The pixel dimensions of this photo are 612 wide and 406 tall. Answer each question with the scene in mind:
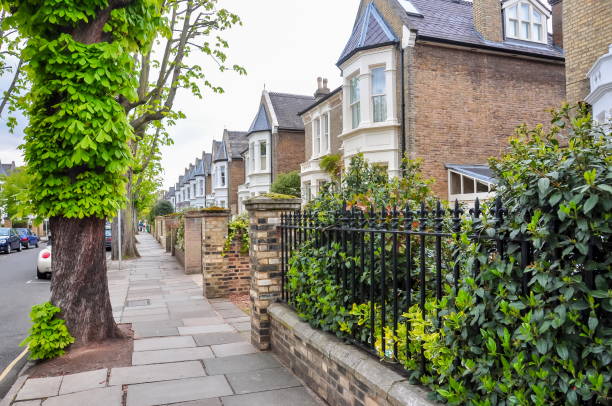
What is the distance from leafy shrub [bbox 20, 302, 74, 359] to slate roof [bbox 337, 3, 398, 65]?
1342 cm

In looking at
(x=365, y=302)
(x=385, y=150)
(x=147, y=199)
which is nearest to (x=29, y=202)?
(x=365, y=302)

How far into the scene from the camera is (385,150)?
1597 cm

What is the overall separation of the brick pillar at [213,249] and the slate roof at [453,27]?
31.1ft

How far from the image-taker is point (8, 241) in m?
27.2

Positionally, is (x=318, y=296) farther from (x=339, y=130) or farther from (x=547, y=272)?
(x=339, y=130)

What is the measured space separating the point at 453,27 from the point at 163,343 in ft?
49.4

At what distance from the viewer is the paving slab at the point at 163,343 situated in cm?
618

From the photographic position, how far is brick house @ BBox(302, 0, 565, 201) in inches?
611

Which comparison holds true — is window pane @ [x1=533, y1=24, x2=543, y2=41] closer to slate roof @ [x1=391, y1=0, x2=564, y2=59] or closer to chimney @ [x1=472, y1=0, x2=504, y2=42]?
slate roof @ [x1=391, y1=0, x2=564, y2=59]

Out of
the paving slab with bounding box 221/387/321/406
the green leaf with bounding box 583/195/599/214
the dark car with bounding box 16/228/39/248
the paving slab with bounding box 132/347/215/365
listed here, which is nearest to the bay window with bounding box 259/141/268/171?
the dark car with bounding box 16/228/39/248

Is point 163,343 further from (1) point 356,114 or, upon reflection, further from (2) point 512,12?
(2) point 512,12

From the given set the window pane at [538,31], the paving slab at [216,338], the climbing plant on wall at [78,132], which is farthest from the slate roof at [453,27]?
the paving slab at [216,338]

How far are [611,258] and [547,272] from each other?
26cm

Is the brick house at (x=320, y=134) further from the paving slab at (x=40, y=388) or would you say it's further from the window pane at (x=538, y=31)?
the paving slab at (x=40, y=388)
